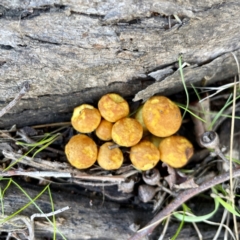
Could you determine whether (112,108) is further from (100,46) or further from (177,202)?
(177,202)

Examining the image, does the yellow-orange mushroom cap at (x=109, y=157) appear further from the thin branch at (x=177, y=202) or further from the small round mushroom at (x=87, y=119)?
the thin branch at (x=177, y=202)

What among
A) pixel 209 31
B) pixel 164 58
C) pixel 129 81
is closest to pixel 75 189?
pixel 129 81

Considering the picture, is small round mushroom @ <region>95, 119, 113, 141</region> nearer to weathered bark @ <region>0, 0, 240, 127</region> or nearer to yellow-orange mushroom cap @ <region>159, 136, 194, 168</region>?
weathered bark @ <region>0, 0, 240, 127</region>

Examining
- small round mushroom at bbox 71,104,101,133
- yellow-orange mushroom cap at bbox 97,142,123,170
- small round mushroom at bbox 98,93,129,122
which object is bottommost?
yellow-orange mushroom cap at bbox 97,142,123,170

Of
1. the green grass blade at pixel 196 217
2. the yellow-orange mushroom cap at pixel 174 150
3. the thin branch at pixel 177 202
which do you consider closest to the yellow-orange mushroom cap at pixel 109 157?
the yellow-orange mushroom cap at pixel 174 150

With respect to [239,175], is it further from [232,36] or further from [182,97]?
[232,36]

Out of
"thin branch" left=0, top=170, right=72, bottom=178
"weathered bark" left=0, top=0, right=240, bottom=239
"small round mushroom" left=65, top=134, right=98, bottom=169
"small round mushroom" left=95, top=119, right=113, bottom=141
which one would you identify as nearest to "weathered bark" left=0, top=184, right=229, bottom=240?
"weathered bark" left=0, top=0, right=240, bottom=239

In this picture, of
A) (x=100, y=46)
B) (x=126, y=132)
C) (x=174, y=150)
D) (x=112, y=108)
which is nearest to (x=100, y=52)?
(x=100, y=46)
